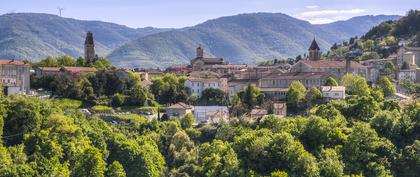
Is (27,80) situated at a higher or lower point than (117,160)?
higher

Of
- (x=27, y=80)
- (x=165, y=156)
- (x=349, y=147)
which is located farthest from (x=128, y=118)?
(x=349, y=147)

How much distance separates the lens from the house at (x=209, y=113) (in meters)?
69.1

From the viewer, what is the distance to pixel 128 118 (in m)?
67.1

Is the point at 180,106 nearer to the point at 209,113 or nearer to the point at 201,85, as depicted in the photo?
the point at 209,113

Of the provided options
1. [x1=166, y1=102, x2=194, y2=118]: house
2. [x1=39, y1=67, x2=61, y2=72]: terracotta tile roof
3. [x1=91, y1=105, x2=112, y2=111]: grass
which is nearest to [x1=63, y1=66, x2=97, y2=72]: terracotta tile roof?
[x1=39, y1=67, x2=61, y2=72]: terracotta tile roof

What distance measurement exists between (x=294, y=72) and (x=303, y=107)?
16.1 metres

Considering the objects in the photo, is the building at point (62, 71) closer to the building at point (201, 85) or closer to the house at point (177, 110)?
the building at point (201, 85)

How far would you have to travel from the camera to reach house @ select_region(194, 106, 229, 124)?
6912 cm

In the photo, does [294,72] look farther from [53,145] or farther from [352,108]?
[53,145]

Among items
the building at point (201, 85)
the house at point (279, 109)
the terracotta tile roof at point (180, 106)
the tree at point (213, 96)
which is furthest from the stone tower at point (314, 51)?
the house at point (279, 109)

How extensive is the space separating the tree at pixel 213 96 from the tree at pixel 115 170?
31.1 m

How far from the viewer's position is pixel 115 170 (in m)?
48.2

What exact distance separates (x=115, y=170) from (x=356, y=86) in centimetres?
3459

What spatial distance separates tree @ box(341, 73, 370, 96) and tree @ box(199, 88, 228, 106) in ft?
45.3
